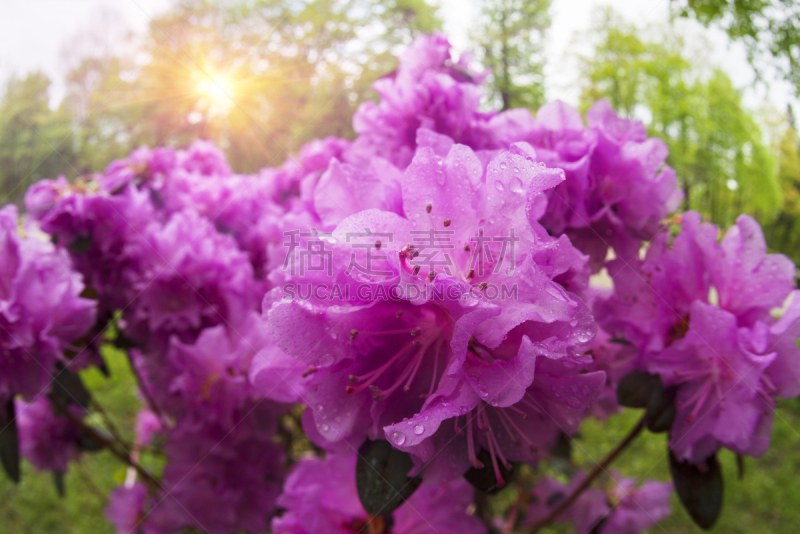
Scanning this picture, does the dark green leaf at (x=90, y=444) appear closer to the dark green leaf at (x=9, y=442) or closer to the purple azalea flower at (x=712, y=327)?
the dark green leaf at (x=9, y=442)

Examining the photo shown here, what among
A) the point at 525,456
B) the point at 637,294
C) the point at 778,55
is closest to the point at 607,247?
the point at 637,294

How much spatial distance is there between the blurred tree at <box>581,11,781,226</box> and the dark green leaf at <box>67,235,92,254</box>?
157 cm

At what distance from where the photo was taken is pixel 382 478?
0.72 metres

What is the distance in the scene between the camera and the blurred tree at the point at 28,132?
21.4ft

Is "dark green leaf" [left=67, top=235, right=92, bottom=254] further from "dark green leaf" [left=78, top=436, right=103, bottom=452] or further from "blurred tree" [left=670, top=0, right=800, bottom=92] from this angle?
"blurred tree" [left=670, top=0, right=800, bottom=92]

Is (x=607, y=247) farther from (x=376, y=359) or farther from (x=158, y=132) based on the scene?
(x=158, y=132)

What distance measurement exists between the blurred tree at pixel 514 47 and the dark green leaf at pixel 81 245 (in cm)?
137

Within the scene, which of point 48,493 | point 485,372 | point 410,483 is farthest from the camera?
point 48,493

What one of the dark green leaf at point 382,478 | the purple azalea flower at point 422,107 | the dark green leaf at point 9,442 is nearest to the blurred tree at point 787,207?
the purple azalea flower at point 422,107

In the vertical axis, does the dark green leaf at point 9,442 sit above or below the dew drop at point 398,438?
below

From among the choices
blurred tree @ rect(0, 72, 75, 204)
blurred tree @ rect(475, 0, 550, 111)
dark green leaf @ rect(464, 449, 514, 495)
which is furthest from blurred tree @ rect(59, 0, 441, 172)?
dark green leaf @ rect(464, 449, 514, 495)

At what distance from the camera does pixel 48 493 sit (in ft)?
10.0

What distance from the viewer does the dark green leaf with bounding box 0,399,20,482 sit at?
3.86ft

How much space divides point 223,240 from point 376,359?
0.86 meters
